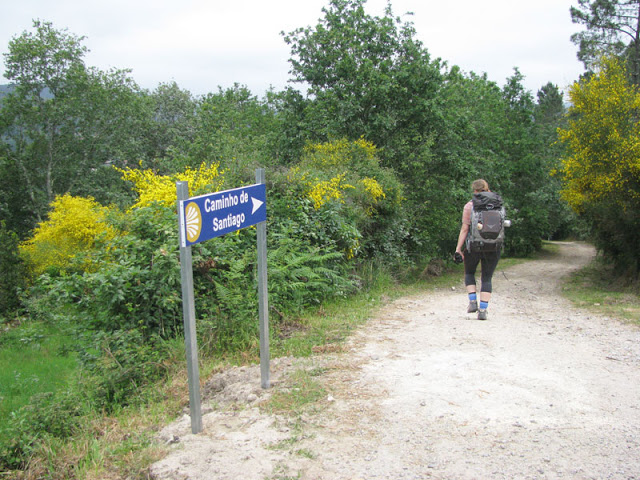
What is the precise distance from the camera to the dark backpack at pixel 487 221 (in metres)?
7.61

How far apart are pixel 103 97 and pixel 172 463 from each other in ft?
129

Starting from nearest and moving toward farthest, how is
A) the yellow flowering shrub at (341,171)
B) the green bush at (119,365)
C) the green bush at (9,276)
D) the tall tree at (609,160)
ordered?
the green bush at (119,365) → the yellow flowering shrub at (341,171) → the tall tree at (609,160) → the green bush at (9,276)

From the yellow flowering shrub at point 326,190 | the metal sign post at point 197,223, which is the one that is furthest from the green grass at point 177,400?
the yellow flowering shrub at point 326,190

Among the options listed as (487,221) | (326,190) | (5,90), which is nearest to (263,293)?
(487,221)

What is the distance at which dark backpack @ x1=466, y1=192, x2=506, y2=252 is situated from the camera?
25.0 feet

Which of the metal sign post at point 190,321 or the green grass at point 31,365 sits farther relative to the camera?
the green grass at point 31,365

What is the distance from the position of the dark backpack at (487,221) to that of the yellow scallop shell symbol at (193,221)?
4.87 metres

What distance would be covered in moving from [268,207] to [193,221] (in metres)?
5.63

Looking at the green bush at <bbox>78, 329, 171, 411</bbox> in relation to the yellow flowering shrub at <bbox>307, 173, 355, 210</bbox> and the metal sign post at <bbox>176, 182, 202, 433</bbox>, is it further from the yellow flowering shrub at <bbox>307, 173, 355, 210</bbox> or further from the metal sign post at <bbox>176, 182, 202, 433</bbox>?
the yellow flowering shrub at <bbox>307, 173, 355, 210</bbox>

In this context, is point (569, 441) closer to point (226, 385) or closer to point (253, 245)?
point (226, 385)

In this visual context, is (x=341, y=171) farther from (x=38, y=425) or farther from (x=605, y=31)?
(x=605, y=31)

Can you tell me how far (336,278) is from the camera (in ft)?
30.6

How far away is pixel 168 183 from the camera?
30.2 feet

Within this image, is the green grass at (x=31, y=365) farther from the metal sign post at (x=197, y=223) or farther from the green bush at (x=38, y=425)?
the metal sign post at (x=197, y=223)
